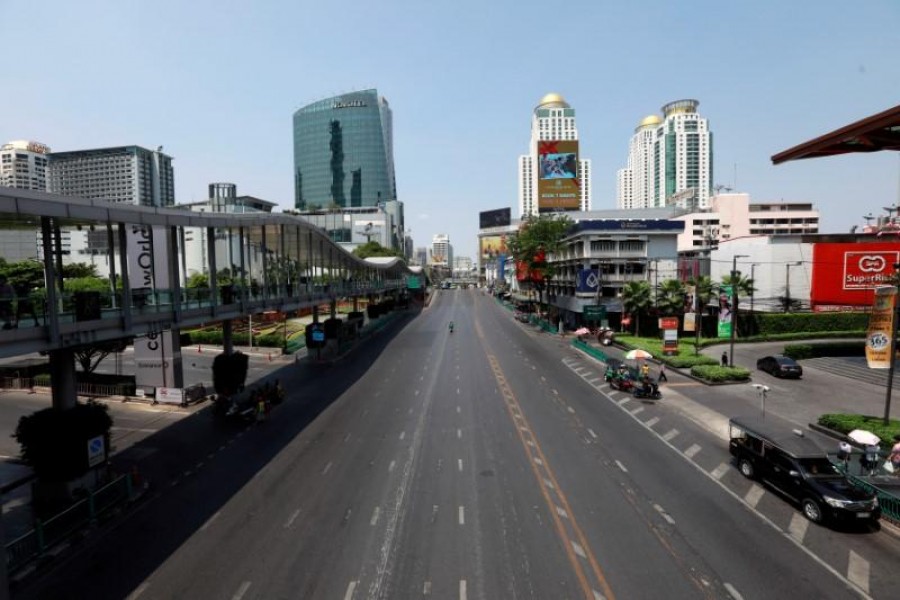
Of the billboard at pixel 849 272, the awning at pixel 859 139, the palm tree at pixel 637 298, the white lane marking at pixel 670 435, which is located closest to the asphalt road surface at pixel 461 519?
the white lane marking at pixel 670 435

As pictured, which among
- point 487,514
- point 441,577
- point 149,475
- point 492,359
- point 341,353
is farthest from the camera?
point 341,353

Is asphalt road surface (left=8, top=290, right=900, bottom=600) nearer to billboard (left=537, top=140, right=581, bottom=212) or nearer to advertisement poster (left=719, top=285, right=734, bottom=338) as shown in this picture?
advertisement poster (left=719, top=285, right=734, bottom=338)

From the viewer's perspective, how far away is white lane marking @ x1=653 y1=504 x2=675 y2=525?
1563 cm

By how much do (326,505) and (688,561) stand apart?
10.9 metres

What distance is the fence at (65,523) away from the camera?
1400cm

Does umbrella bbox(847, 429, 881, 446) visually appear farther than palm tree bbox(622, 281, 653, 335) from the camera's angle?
No

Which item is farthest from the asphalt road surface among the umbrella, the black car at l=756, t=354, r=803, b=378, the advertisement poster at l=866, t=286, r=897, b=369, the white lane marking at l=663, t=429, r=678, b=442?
the black car at l=756, t=354, r=803, b=378

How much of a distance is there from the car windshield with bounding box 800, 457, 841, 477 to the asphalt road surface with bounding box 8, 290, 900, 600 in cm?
163

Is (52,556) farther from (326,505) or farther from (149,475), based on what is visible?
(326,505)

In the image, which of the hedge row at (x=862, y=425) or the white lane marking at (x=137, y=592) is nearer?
the white lane marking at (x=137, y=592)

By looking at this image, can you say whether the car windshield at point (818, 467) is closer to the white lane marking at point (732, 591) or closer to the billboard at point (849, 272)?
the white lane marking at point (732, 591)

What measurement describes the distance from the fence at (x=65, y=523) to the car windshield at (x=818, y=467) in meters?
22.7

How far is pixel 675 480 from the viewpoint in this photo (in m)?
18.8

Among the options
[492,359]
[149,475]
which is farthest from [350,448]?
[492,359]
